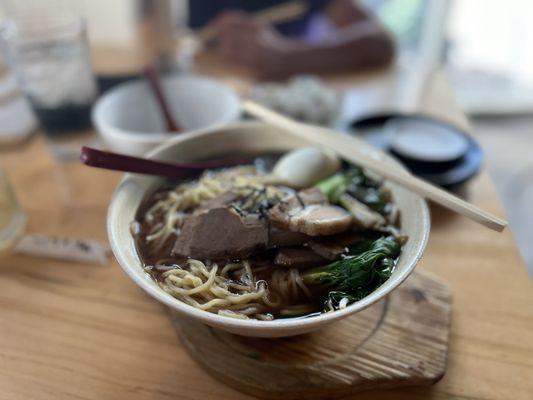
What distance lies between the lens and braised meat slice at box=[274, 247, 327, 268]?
3.03 feet

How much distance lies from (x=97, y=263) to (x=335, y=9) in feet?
6.20

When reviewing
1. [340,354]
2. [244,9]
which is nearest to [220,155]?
[340,354]

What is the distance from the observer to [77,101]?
157 centimetres

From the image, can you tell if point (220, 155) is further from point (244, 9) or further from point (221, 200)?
point (244, 9)

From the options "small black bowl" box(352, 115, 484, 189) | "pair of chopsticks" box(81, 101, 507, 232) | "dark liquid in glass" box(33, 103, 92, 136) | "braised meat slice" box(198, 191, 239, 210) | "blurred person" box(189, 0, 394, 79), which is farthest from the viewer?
"blurred person" box(189, 0, 394, 79)

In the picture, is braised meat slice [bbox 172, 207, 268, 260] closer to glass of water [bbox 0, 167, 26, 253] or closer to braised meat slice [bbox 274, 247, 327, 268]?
braised meat slice [bbox 274, 247, 327, 268]

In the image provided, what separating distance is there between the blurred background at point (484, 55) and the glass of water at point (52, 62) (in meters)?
0.99

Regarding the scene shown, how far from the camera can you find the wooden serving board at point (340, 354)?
884mm

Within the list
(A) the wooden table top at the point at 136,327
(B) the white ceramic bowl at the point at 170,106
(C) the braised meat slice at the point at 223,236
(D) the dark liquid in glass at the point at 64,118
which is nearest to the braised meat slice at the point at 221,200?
(C) the braised meat slice at the point at 223,236

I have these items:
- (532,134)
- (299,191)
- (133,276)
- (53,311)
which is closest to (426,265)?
(299,191)

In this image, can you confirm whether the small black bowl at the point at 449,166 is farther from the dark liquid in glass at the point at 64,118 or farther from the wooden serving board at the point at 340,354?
the dark liquid in glass at the point at 64,118

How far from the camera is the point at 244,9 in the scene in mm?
2613

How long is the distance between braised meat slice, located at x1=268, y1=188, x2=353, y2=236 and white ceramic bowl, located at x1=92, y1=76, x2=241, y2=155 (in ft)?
1.58

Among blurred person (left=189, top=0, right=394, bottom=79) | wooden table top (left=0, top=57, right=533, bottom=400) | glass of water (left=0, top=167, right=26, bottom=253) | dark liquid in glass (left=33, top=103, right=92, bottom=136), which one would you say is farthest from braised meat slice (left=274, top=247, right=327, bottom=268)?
blurred person (left=189, top=0, right=394, bottom=79)
